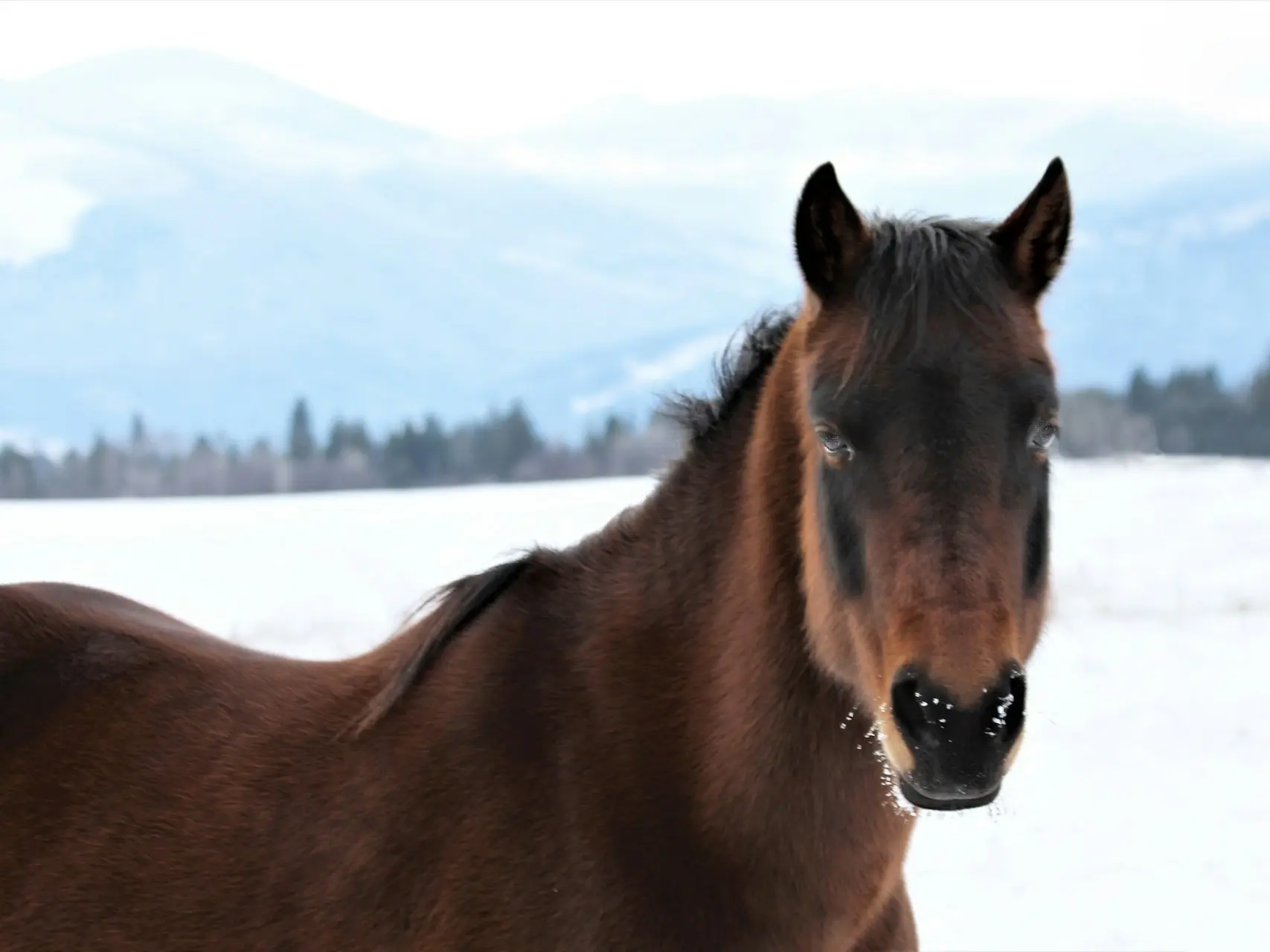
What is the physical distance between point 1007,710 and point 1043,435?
0.55 meters

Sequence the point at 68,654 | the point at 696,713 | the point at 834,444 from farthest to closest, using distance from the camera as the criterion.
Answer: the point at 68,654
the point at 696,713
the point at 834,444

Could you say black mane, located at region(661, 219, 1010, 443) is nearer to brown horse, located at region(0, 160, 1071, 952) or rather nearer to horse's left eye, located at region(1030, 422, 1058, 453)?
brown horse, located at region(0, 160, 1071, 952)

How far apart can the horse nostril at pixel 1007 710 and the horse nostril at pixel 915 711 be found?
0.08 m

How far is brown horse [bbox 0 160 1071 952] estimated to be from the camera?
2076 millimetres

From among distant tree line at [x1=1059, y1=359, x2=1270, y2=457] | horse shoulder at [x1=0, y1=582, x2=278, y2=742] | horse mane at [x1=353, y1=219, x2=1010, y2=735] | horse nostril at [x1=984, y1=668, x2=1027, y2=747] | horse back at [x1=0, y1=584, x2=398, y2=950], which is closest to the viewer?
horse nostril at [x1=984, y1=668, x2=1027, y2=747]

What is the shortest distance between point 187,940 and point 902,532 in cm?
174

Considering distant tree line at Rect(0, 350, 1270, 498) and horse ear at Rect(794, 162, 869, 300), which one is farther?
distant tree line at Rect(0, 350, 1270, 498)

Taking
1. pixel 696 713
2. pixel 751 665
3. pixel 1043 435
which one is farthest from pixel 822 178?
pixel 696 713

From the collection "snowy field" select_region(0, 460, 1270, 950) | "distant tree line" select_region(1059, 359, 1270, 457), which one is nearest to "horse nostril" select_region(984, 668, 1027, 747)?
"snowy field" select_region(0, 460, 1270, 950)

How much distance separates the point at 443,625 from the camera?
2.70m

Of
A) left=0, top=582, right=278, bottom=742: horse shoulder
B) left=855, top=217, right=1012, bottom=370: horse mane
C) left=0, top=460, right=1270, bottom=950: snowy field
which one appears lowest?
left=0, top=460, right=1270, bottom=950: snowy field

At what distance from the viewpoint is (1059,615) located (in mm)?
10812

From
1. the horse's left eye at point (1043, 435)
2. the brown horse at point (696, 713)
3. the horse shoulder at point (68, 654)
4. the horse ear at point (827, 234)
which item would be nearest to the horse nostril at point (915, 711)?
the brown horse at point (696, 713)

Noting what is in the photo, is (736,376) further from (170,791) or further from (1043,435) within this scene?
(170,791)
